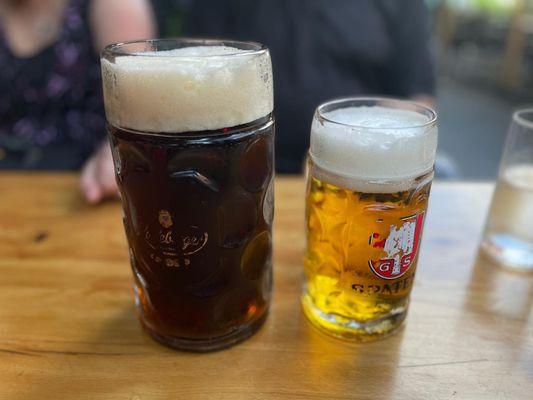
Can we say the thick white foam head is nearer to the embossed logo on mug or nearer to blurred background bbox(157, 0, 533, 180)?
the embossed logo on mug

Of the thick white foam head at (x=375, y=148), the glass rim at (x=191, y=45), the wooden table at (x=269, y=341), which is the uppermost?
the glass rim at (x=191, y=45)

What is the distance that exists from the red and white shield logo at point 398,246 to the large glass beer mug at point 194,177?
15cm

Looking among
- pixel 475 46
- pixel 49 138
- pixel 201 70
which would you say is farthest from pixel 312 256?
pixel 475 46

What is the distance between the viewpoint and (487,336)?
2.22 ft

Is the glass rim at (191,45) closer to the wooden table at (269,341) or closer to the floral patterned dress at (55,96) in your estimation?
the wooden table at (269,341)

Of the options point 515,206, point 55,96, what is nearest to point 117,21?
point 55,96

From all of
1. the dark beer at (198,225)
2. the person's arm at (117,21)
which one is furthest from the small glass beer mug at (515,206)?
the person's arm at (117,21)

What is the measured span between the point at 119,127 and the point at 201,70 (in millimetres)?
122

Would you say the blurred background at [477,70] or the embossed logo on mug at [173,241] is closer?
the embossed logo on mug at [173,241]

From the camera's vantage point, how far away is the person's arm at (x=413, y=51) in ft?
5.37

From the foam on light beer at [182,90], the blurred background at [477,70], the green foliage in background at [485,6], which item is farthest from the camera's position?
the green foliage in background at [485,6]

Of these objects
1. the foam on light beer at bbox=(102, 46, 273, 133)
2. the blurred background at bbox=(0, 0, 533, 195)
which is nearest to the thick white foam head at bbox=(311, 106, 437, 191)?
the foam on light beer at bbox=(102, 46, 273, 133)

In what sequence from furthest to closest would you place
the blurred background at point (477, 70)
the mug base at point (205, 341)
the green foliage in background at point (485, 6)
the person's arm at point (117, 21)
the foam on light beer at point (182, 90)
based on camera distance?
the green foliage in background at point (485, 6) < the blurred background at point (477, 70) < the person's arm at point (117, 21) < the mug base at point (205, 341) < the foam on light beer at point (182, 90)

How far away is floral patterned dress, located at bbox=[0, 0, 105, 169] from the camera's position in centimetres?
149
